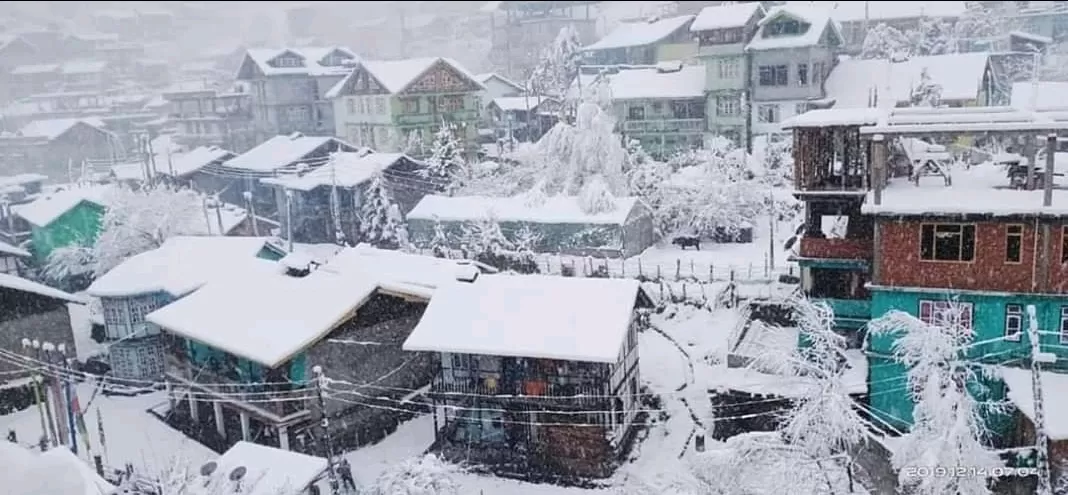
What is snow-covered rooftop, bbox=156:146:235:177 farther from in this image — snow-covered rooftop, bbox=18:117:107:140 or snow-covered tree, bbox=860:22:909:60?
snow-covered tree, bbox=860:22:909:60

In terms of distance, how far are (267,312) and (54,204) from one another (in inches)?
757

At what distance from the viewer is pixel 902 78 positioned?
39.0 meters

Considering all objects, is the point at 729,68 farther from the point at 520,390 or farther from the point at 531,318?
the point at 520,390

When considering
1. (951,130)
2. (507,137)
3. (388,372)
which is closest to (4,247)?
(388,372)

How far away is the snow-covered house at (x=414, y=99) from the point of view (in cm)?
4494

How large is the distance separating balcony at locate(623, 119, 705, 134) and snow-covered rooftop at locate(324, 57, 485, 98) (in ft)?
28.6

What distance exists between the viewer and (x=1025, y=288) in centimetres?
1792

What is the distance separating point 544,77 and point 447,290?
24146mm

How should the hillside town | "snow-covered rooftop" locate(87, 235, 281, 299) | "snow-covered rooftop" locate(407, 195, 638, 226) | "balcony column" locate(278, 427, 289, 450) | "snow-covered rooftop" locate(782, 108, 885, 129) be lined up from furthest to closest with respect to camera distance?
"snow-covered rooftop" locate(407, 195, 638, 226), "snow-covered rooftop" locate(87, 235, 281, 299), "snow-covered rooftop" locate(782, 108, 885, 129), "balcony column" locate(278, 427, 289, 450), the hillside town

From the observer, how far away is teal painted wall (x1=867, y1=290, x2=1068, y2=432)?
→ 1791 cm

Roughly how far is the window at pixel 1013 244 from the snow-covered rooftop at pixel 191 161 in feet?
138

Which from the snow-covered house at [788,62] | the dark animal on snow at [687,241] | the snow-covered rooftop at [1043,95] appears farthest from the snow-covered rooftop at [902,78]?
the dark animal on snow at [687,241]

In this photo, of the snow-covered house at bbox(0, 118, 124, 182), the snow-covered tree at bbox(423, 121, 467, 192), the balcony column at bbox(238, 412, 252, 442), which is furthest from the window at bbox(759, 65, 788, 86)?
the snow-covered house at bbox(0, 118, 124, 182)

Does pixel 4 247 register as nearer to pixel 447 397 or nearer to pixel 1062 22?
pixel 447 397
